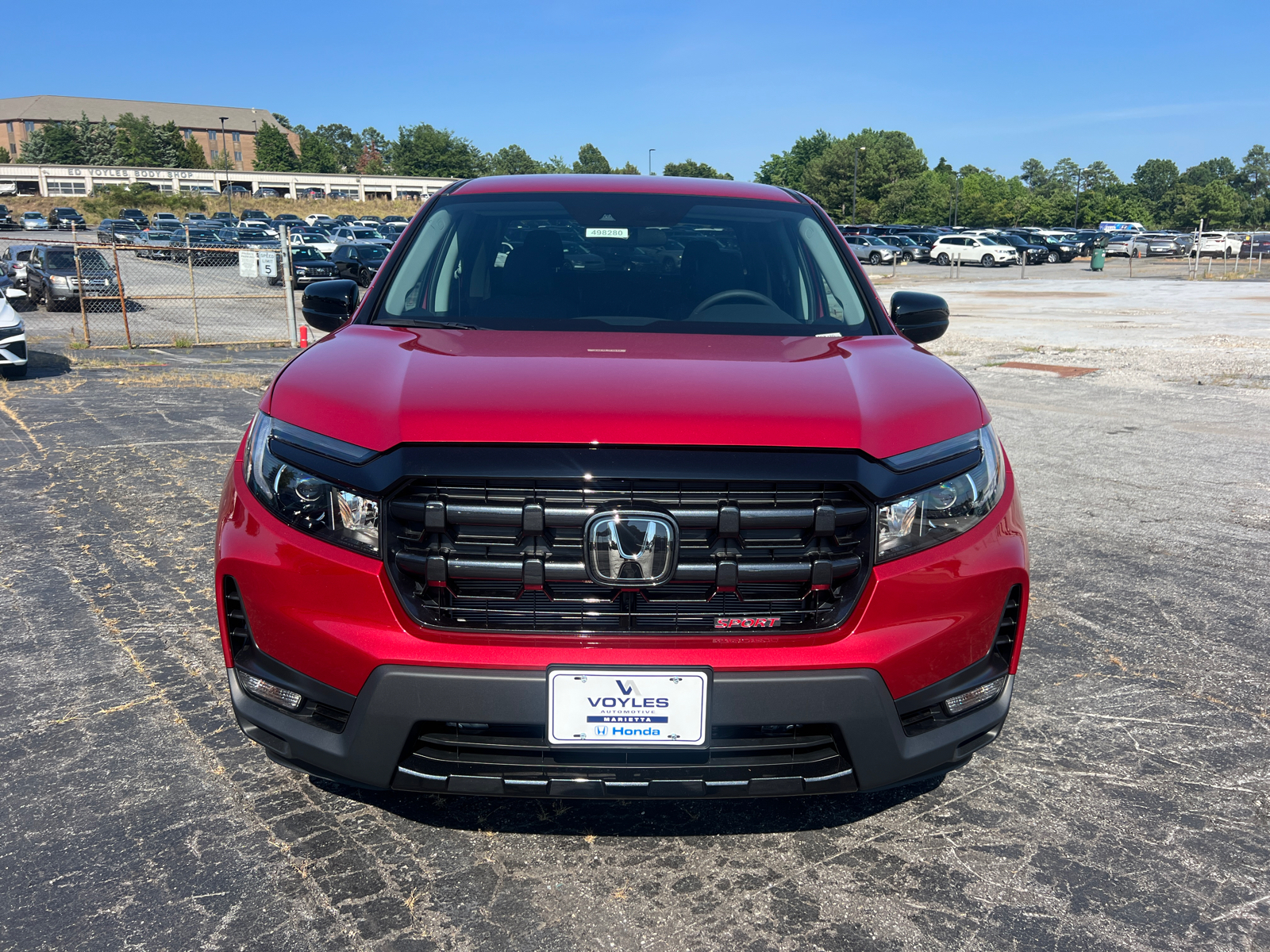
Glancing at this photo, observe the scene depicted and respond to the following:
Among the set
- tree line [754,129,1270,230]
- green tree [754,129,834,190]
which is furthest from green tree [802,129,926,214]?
green tree [754,129,834,190]

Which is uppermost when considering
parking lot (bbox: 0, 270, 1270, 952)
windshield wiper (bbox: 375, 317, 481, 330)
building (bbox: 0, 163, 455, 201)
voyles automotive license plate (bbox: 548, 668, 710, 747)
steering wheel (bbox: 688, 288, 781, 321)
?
building (bbox: 0, 163, 455, 201)

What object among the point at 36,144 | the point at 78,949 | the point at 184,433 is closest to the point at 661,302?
the point at 78,949

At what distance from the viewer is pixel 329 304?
11.9 feet

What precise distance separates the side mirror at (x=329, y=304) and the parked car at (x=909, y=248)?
50383 mm

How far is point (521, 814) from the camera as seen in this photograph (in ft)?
9.07

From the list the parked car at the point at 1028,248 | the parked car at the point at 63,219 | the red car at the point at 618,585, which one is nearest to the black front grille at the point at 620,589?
the red car at the point at 618,585

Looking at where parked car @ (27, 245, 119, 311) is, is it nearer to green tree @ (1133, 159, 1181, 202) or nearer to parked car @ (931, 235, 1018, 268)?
parked car @ (931, 235, 1018, 268)

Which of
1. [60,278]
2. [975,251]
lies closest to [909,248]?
[975,251]

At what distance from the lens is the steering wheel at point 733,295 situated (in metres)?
3.40

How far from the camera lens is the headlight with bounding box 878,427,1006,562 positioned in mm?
2275

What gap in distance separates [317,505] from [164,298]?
1509cm

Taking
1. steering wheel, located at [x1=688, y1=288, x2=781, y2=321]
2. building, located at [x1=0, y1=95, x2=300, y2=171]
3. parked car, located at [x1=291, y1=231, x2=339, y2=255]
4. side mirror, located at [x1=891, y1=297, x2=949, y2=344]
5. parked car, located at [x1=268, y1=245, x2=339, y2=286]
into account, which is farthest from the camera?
building, located at [x1=0, y1=95, x2=300, y2=171]

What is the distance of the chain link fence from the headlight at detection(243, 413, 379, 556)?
537 inches

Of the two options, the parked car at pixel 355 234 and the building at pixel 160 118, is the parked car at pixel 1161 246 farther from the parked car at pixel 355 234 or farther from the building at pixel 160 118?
the building at pixel 160 118
